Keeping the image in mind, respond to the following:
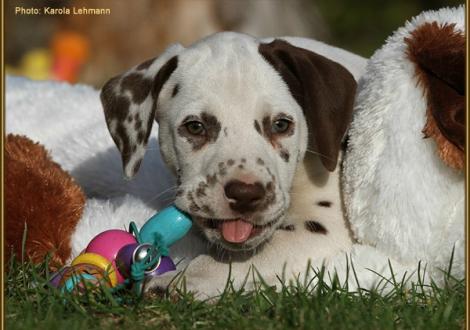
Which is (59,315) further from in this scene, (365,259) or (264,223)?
(365,259)

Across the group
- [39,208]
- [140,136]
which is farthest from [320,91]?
[39,208]

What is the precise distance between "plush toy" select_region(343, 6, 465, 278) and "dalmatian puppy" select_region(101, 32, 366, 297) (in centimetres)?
19

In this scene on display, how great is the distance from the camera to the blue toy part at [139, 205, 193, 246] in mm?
4602

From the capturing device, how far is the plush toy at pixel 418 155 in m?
4.50

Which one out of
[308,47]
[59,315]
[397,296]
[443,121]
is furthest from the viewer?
[308,47]

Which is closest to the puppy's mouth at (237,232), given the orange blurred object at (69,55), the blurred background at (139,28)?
the blurred background at (139,28)

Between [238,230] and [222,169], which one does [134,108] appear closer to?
[222,169]

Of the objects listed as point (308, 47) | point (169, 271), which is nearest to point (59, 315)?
point (169, 271)

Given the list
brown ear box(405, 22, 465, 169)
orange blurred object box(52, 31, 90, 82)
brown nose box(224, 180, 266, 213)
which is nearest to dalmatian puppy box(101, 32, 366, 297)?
brown nose box(224, 180, 266, 213)

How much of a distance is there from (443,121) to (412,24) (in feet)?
2.47

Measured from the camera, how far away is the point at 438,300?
13.4 ft

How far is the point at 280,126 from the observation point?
15.3 ft

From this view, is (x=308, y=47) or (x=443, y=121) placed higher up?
(x=308, y=47)

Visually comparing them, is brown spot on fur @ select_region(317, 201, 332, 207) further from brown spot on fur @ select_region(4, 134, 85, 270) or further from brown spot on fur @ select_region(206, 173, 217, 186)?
brown spot on fur @ select_region(4, 134, 85, 270)
